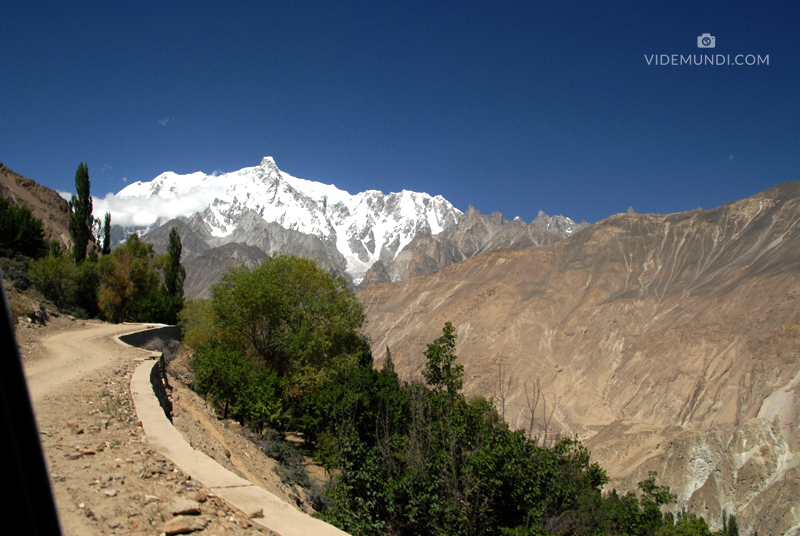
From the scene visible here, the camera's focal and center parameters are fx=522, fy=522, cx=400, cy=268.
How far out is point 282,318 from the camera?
24297 millimetres

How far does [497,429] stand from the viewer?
37.3 feet

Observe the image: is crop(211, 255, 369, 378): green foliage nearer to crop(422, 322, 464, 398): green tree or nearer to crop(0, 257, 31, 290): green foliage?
crop(422, 322, 464, 398): green tree

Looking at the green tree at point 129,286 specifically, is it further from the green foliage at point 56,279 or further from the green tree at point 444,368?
the green tree at point 444,368

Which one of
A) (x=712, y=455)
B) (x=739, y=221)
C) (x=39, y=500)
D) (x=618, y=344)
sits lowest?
(x=712, y=455)

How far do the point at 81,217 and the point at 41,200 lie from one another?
3119cm

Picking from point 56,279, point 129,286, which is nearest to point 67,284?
point 56,279

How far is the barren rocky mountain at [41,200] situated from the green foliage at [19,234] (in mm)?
24917

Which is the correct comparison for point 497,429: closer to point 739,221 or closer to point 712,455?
point 712,455

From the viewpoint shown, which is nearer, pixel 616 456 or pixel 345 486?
pixel 345 486

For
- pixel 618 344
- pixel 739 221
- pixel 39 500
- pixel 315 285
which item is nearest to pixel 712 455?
pixel 315 285

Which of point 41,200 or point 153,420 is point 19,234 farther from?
point 41,200

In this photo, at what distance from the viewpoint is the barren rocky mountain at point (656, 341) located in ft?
102

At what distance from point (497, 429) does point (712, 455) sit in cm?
2763

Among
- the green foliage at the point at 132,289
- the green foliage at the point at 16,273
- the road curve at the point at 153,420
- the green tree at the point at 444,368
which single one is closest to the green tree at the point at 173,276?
the green foliage at the point at 132,289
